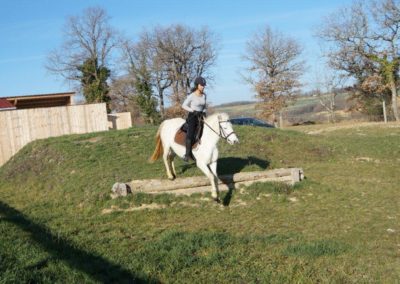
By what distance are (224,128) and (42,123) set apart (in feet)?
52.1

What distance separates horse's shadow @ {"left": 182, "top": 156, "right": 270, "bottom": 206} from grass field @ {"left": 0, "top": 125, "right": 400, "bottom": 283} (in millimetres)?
62

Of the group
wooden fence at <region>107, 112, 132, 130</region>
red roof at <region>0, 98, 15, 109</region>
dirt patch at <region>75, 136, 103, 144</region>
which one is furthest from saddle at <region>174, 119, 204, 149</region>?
red roof at <region>0, 98, 15, 109</region>

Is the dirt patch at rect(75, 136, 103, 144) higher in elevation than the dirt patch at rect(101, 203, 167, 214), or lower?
higher

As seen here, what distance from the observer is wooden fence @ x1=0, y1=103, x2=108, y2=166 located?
71.7 feet

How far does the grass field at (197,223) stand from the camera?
6.24m

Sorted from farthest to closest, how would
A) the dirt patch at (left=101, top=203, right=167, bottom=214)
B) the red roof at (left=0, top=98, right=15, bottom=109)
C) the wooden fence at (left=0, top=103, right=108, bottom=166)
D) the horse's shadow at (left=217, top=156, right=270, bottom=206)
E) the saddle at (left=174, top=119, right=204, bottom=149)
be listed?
1. the red roof at (left=0, top=98, right=15, bottom=109)
2. the wooden fence at (left=0, top=103, right=108, bottom=166)
3. the horse's shadow at (left=217, top=156, right=270, bottom=206)
4. the saddle at (left=174, top=119, right=204, bottom=149)
5. the dirt patch at (left=101, top=203, right=167, bottom=214)

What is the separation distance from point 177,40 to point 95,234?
62595mm

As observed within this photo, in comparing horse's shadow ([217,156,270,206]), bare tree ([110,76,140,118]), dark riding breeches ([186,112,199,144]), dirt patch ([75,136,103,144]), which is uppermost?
bare tree ([110,76,140,118])

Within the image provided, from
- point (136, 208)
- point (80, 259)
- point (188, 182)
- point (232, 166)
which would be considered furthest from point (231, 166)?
point (80, 259)

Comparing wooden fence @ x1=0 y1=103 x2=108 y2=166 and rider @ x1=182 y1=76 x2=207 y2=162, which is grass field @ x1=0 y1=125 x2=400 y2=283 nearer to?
rider @ x1=182 y1=76 x2=207 y2=162

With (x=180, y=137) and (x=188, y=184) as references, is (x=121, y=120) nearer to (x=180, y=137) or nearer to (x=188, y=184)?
(x=180, y=137)

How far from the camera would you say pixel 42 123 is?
2347 cm

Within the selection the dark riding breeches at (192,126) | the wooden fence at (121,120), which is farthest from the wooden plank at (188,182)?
the wooden fence at (121,120)

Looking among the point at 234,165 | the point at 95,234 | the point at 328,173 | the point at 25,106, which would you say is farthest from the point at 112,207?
the point at 25,106
